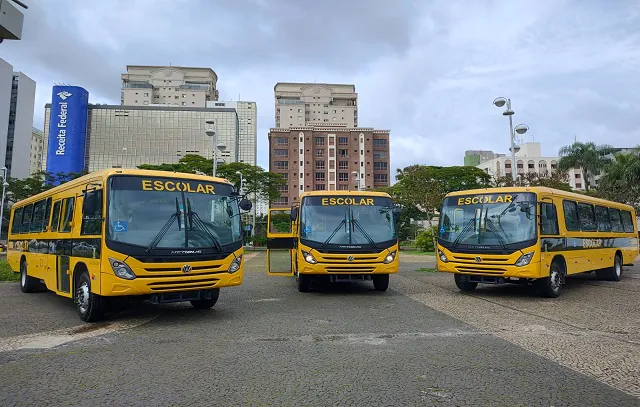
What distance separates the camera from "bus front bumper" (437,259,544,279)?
32.8ft

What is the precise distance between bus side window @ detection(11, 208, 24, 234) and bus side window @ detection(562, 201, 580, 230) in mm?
14717

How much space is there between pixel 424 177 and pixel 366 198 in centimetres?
2032

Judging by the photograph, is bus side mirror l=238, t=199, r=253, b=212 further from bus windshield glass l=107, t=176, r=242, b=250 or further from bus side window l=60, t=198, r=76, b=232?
bus side window l=60, t=198, r=76, b=232

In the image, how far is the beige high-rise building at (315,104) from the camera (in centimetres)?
11331

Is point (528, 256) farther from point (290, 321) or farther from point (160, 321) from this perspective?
point (160, 321)

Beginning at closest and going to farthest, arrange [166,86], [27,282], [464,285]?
[27,282] → [464,285] → [166,86]

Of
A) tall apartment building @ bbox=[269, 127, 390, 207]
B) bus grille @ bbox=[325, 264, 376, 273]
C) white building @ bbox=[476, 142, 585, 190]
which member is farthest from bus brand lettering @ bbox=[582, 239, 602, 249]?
white building @ bbox=[476, 142, 585, 190]

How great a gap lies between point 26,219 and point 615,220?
18.0m

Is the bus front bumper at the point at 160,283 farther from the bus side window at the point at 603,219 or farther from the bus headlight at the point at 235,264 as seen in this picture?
the bus side window at the point at 603,219

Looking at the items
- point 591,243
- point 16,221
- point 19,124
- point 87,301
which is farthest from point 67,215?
point 19,124

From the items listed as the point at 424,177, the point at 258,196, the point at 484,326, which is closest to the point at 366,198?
the point at 484,326

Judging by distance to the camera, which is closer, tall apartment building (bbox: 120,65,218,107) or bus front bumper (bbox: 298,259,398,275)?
bus front bumper (bbox: 298,259,398,275)

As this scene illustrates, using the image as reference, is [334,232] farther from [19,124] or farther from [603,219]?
[19,124]

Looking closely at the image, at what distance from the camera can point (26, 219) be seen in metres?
12.1
